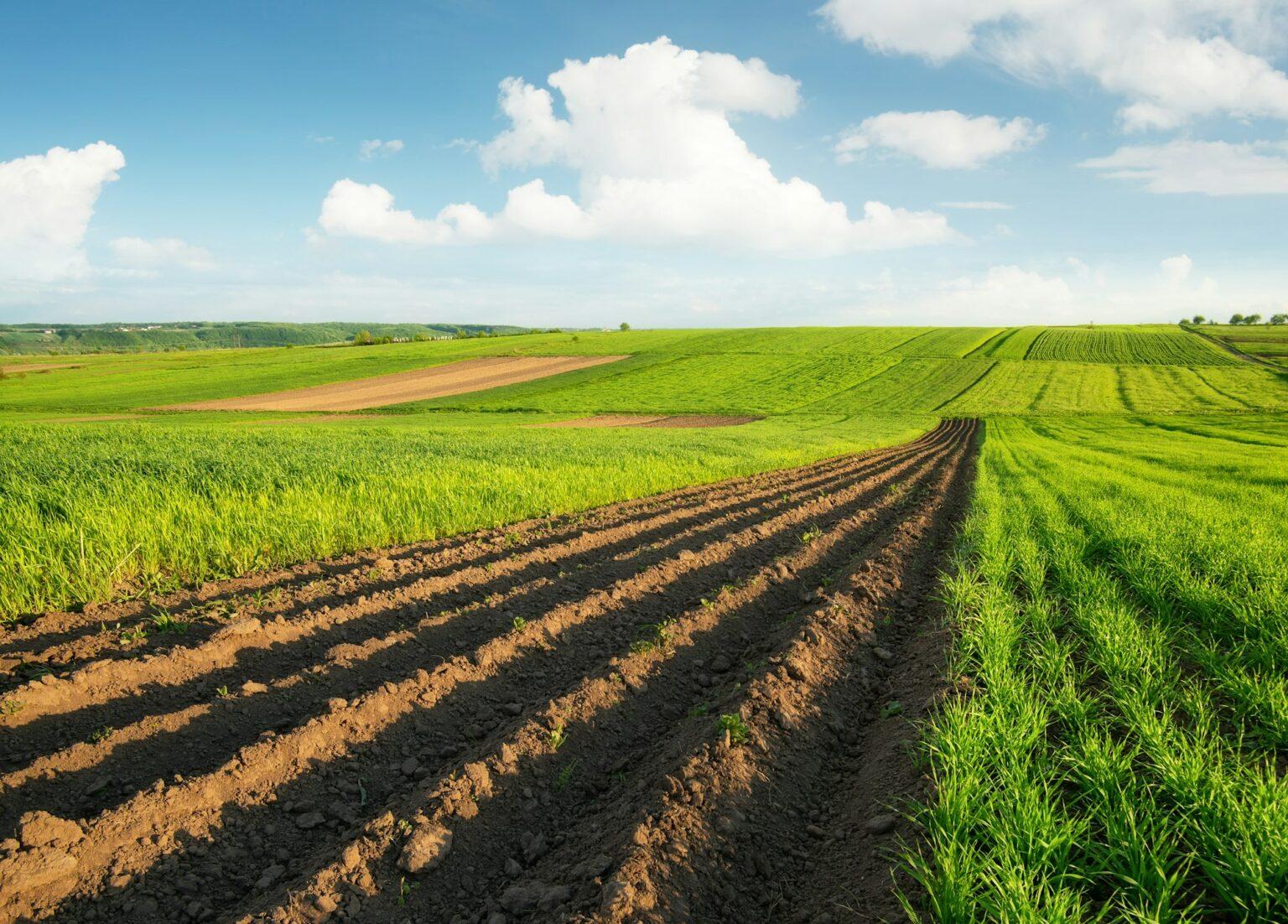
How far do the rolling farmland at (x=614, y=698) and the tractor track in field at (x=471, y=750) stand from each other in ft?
0.08

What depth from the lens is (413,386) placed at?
59.5 metres

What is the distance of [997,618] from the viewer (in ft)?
18.2

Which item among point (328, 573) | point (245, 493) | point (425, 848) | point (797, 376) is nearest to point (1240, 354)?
point (797, 376)

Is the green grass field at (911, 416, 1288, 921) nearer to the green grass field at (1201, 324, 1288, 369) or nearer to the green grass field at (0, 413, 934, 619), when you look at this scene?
the green grass field at (0, 413, 934, 619)

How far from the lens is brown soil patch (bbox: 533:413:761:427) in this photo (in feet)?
131

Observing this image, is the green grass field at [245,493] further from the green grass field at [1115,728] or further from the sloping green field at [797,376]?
the sloping green field at [797,376]

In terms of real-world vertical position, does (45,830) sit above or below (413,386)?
below

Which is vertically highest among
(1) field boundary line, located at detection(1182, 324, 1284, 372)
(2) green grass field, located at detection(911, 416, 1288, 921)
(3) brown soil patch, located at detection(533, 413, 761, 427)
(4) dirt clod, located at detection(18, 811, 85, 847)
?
(1) field boundary line, located at detection(1182, 324, 1284, 372)

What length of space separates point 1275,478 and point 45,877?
917 inches

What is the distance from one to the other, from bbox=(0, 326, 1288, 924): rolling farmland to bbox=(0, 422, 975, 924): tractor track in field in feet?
0.08

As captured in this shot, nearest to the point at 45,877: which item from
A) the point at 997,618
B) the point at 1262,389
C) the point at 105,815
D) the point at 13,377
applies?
the point at 105,815

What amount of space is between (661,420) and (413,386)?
91.4 feet

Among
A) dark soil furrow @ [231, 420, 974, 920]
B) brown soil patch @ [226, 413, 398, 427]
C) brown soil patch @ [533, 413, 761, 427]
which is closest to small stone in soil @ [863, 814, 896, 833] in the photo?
dark soil furrow @ [231, 420, 974, 920]

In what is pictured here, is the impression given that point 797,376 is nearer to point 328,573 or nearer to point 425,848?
point 328,573
